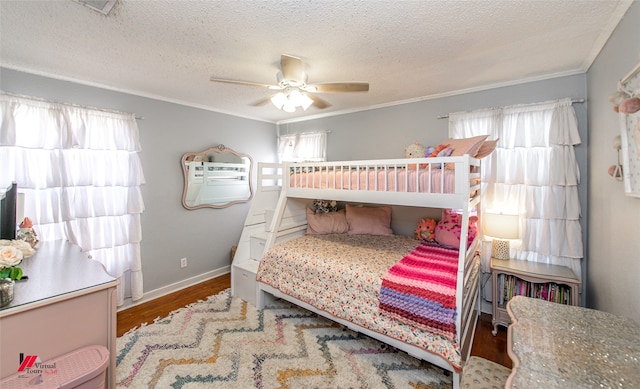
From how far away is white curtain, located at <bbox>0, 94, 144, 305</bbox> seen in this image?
2223 mm

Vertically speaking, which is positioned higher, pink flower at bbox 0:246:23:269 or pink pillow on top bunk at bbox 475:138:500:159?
pink pillow on top bunk at bbox 475:138:500:159

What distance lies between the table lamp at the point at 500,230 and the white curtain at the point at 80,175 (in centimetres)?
364

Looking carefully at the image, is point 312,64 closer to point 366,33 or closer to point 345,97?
point 366,33

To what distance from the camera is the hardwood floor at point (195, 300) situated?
2.18 metres

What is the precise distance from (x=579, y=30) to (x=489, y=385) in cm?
219

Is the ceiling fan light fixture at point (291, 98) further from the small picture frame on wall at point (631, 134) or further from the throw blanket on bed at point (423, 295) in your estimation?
the small picture frame on wall at point (631, 134)

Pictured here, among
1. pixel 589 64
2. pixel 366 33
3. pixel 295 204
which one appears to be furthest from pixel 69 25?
pixel 589 64

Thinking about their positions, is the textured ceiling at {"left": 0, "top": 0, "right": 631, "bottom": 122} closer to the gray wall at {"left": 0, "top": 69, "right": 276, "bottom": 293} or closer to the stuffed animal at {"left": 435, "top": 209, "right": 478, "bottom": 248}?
the gray wall at {"left": 0, "top": 69, "right": 276, "bottom": 293}

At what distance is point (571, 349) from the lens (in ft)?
3.18

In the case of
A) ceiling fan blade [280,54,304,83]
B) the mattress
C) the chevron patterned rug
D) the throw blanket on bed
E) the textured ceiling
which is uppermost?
the textured ceiling

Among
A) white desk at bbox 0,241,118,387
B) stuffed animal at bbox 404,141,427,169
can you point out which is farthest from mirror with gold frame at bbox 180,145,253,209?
stuffed animal at bbox 404,141,427,169

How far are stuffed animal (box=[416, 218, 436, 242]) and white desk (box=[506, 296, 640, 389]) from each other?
164cm

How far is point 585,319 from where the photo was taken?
1148 millimetres

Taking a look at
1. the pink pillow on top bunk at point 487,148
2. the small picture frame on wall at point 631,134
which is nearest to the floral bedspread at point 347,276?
the pink pillow on top bunk at point 487,148
